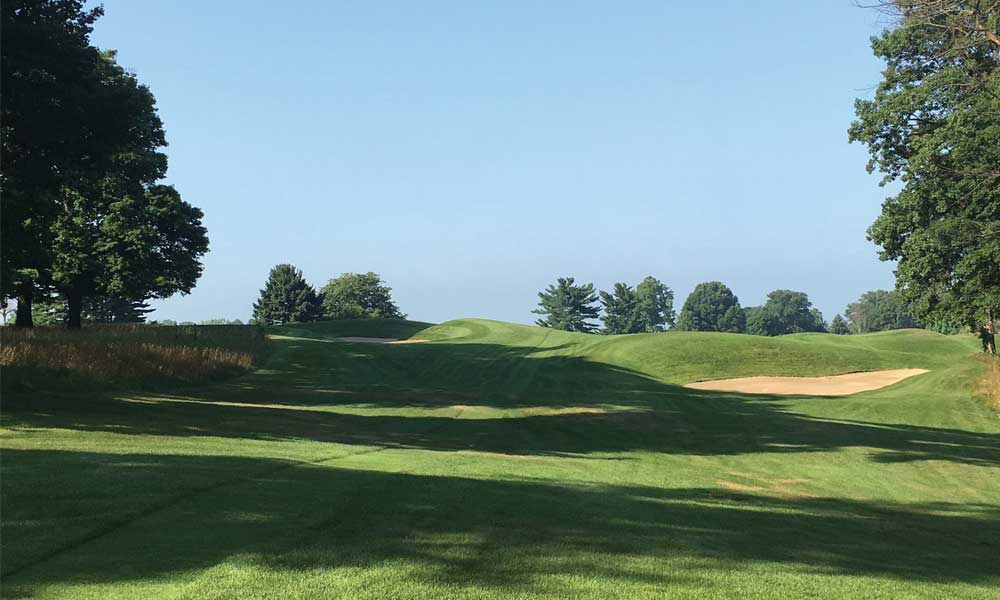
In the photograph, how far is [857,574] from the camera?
765 centimetres

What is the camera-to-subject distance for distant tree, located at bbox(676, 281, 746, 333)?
173500mm

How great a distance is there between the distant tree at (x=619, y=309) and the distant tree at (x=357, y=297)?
151 feet

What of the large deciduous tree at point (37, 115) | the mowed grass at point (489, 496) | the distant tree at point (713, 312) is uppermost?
the distant tree at point (713, 312)

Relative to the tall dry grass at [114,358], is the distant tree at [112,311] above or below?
above

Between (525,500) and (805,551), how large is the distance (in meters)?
3.79

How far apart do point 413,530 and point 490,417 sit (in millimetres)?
17397

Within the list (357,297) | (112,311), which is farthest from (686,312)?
→ (112,311)

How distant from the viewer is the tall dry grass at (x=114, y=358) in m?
22.1

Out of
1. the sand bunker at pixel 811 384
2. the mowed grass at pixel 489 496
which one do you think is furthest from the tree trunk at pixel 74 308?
the sand bunker at pixel 811 384

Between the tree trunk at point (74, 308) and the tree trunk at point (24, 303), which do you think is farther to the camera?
the tree trunk at point (74, 308)

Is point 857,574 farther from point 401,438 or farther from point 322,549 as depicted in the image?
point 401,438

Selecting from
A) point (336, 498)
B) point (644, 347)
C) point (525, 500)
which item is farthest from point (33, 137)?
point (644, 347)

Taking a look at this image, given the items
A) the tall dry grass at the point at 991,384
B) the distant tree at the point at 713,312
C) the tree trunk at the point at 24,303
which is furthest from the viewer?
the distant tree at the point at 713,312

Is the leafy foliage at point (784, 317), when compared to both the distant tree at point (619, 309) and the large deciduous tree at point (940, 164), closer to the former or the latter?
the distant tree at point (619, 309)
